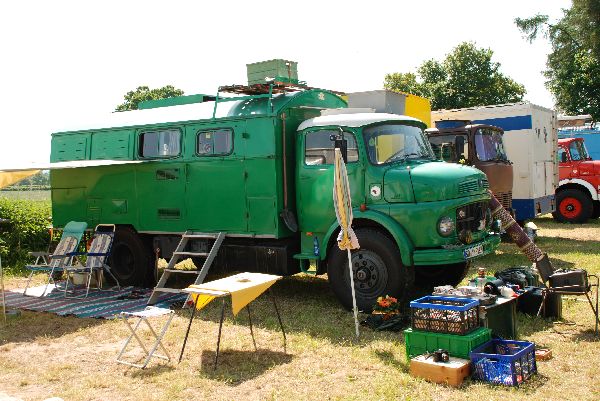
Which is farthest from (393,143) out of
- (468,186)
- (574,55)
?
(574,55)

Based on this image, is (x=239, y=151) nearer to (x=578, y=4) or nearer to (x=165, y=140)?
(x=165, y=140)

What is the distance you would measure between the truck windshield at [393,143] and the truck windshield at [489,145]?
3537 mm

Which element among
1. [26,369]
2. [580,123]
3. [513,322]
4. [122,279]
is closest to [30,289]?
A: [122,279]

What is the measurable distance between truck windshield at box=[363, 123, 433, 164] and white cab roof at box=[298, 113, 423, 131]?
0.09 meters

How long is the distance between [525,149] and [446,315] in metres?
8.71

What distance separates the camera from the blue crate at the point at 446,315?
17.1 ft

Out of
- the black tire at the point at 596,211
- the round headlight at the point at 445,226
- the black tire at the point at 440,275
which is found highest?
the round headlight at the point at 445,226

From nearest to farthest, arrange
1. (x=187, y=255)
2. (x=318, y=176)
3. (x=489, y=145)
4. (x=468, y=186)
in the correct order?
1. (x=468, y=186)
2. (x=318, y=176)
3. (x=187, y=255)
4. (x=489, y=145)

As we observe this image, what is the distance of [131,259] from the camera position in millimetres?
9992

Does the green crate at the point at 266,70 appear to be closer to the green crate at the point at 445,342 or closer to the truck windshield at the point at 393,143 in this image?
the truck windshield at the point at 393,143

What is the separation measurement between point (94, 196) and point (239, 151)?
328 cm

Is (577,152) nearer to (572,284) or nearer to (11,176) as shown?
(572,284)

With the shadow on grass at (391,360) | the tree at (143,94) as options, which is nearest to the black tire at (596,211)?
the shadow on grass at (391,360)

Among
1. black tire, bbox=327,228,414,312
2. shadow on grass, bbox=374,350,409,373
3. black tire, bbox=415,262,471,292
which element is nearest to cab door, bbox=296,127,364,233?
black tire, bbox=327,228,414,312
